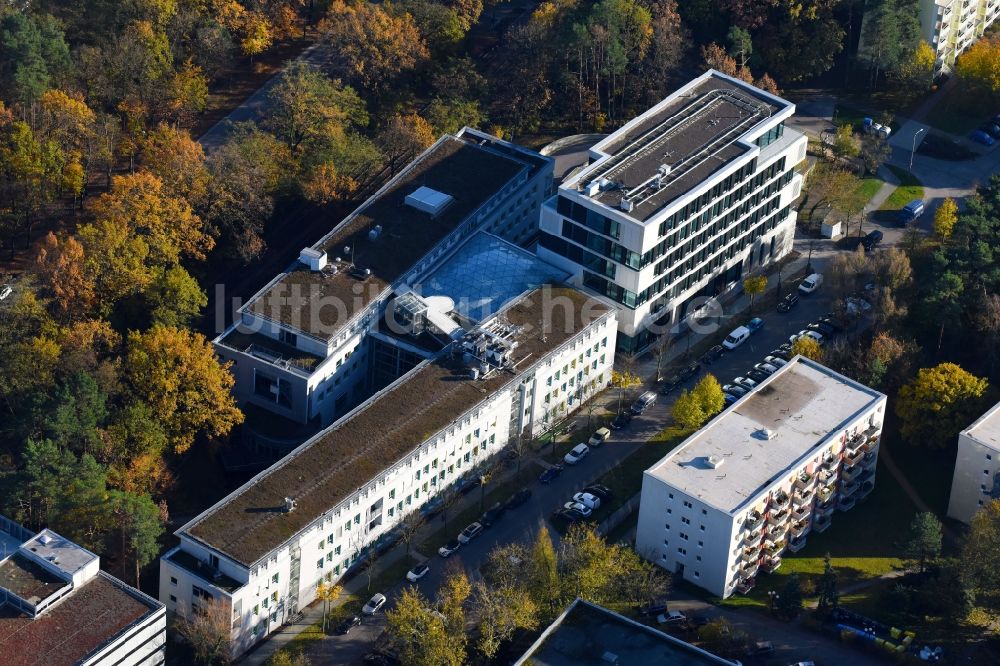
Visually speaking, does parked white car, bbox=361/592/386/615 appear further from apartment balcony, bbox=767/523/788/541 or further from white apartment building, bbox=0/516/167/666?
apartment balcony, bbox=767/523/788/541

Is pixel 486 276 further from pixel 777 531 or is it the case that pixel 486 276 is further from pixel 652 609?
pixel 652 609

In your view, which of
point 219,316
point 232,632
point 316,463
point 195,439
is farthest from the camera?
point 219,316

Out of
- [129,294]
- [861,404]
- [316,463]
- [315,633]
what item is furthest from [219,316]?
[861,404]

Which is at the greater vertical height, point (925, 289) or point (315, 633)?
point (925, 289)

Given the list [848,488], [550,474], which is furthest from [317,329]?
[848,488]

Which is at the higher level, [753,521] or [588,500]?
[753,521]

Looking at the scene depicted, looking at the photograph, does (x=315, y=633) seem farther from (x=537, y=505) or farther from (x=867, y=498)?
(x=867, y=498)

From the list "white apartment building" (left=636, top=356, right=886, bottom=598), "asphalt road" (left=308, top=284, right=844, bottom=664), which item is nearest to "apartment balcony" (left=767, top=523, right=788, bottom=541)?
"white apartment building" (left=636, top=356, right=886, bottom=598)
